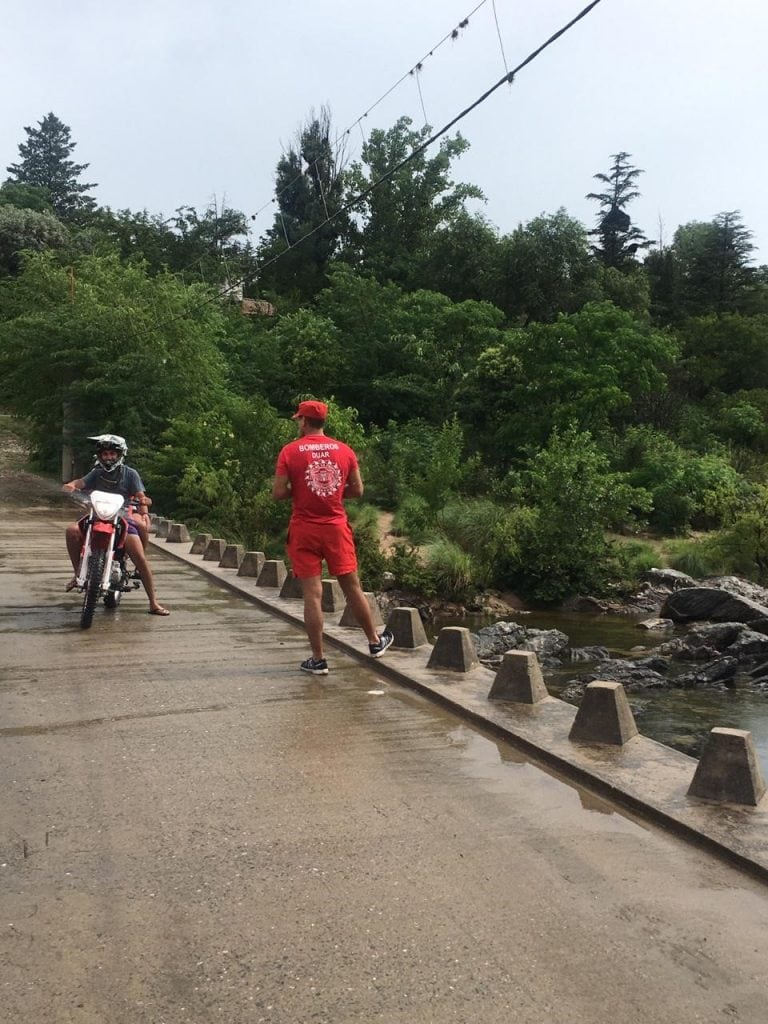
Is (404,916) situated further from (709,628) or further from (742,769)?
(709,628)

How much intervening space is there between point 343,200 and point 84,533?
46132mm

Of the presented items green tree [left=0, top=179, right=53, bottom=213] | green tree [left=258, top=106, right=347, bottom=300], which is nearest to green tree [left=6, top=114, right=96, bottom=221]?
green tree [left=0, top=179, right=53, bottom=213]

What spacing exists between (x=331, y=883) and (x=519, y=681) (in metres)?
2.78

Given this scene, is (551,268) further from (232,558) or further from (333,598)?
(333,598)

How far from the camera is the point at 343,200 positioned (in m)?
51.4

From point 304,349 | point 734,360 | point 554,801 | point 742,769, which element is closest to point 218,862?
point 554,801

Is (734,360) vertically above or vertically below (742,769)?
above

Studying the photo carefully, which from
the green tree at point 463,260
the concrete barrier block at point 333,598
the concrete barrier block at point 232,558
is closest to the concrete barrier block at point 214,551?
the concrete barrier block at point 232,558

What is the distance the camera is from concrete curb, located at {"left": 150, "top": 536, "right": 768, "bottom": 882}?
398cm

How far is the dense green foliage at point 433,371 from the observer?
72.4 ft

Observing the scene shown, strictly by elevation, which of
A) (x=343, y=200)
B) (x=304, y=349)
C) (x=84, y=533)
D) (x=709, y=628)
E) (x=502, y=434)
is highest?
(x=343, y=200)

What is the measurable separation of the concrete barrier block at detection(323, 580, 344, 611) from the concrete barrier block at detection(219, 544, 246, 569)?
11.5 feet

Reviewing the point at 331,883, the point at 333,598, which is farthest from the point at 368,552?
the point at 331,883

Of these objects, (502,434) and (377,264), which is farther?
(377,264)
